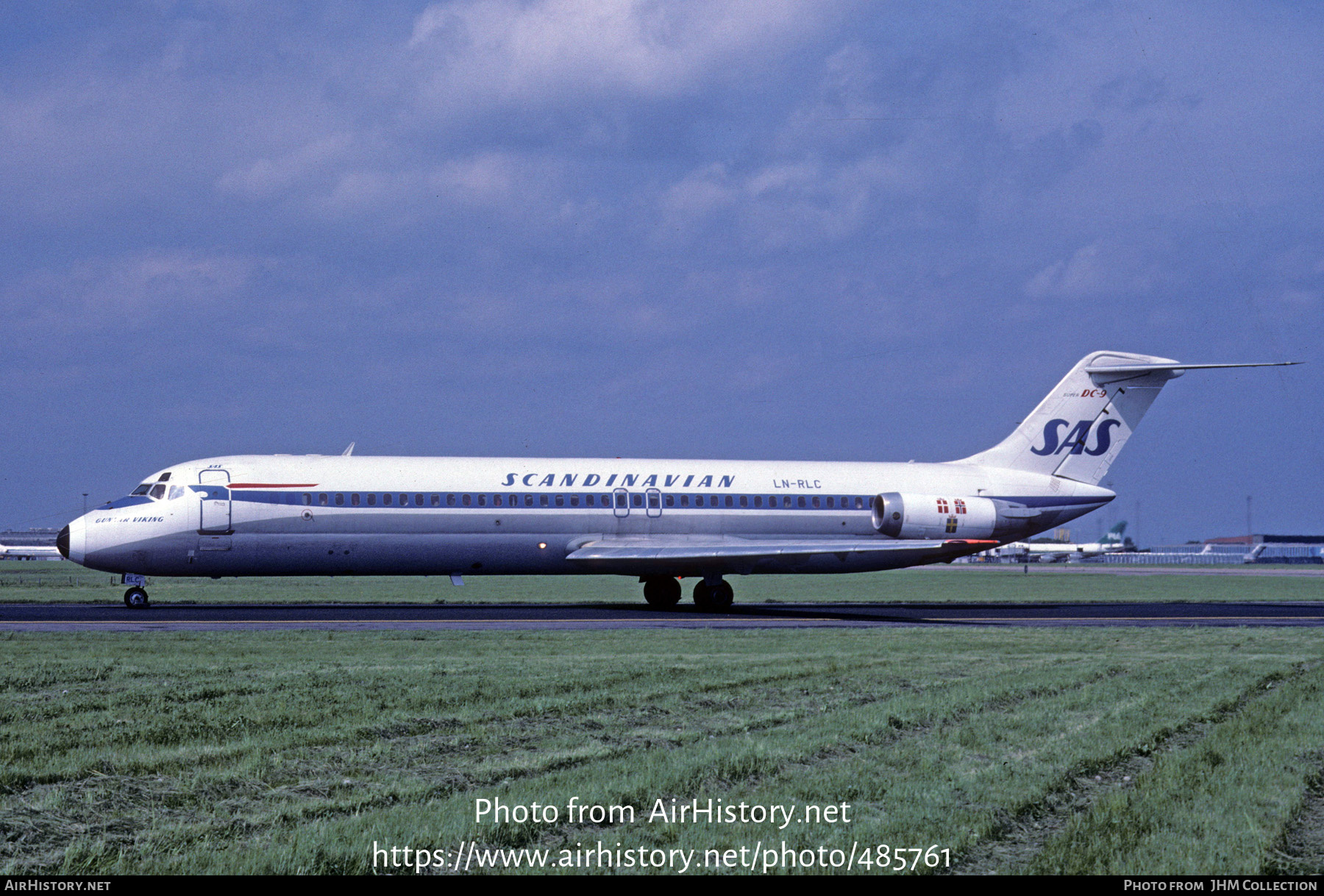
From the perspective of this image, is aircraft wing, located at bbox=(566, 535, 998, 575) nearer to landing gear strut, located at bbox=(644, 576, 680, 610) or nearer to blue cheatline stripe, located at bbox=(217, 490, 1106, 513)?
blue cheatline stripe, located at bbox=(217, 490, 1106, 513)

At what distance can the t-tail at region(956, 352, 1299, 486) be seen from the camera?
39.6 metres

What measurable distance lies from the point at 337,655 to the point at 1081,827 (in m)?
12.3

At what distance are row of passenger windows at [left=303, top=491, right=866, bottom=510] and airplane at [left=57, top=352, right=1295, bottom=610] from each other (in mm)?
43

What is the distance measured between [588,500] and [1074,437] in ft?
52.5

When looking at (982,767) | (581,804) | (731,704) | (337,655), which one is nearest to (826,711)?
(731,704)

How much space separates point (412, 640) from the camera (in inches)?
796

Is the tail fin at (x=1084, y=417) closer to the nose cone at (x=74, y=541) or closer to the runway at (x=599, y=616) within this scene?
the runway at (x=599, y=616)

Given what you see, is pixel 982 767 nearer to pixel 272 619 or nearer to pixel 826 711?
pixel 826 711

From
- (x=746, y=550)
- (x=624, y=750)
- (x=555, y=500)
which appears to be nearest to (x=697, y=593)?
(x=746, y=550)

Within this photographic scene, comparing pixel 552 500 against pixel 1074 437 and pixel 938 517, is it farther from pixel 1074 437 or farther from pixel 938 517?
pixel 1074 437

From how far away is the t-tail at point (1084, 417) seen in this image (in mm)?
39625

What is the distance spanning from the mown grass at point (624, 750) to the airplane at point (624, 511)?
14287mm

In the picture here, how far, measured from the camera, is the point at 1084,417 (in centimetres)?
3959
